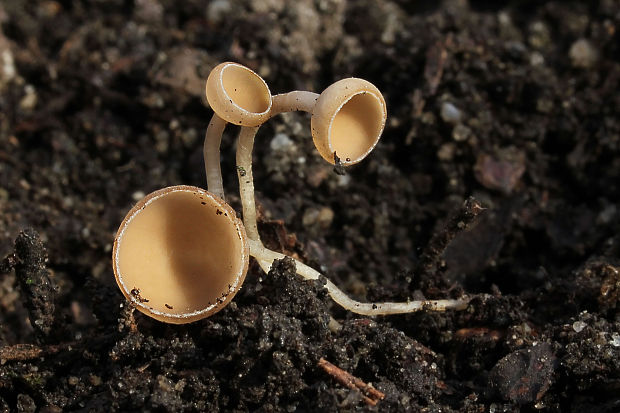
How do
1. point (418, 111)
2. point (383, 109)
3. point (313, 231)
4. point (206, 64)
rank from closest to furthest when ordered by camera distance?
point (383, 109), point (313, 231), point (418, 111), point (206, 64)

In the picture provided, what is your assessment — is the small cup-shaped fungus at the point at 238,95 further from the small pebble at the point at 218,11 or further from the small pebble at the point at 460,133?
the small pebble at the point at 218,11

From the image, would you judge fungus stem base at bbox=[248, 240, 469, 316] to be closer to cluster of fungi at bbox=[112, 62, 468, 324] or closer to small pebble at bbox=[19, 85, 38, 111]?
cluster of fungi at bbox=[112, 62, 468, 324]

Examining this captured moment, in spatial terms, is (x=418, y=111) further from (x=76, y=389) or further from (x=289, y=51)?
(x=76, y=389)

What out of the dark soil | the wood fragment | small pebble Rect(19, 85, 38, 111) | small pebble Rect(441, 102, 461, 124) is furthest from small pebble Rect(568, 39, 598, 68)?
small pebble Rect(19, 85, 38, 111)

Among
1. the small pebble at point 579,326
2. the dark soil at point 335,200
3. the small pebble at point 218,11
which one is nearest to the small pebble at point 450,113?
the dark soil at point 335,200

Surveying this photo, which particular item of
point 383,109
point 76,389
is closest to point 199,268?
point 76,389

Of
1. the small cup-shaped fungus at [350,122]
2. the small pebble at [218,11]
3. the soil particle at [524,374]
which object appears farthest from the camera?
the small pebble at [218,11]

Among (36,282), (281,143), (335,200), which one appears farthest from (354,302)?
(36,282)
